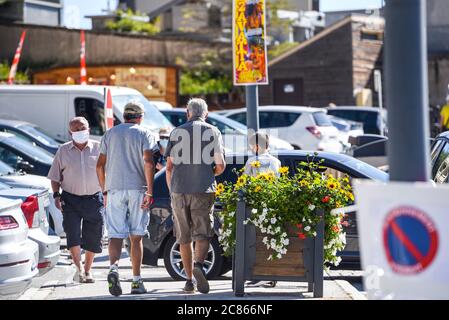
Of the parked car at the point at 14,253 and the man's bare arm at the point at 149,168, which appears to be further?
the man's bare arm at the point at 149,168

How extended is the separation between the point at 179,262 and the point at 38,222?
170 cm

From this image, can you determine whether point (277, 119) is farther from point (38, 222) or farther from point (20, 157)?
point (38, 222)

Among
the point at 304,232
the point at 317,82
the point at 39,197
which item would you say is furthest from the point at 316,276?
the point at 317,82

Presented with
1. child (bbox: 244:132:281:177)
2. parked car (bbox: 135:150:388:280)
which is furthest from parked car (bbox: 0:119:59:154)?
child (bbox: 244:132:281:177)

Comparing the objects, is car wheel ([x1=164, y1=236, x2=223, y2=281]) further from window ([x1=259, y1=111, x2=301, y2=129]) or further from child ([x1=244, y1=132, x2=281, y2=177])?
window ([x1=259, y1=111, x2=301, y2=129])

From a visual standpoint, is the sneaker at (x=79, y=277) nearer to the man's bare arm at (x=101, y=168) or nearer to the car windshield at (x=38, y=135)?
the man's bare arm at (x=101, y=168)

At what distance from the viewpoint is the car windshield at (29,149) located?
49.9ft

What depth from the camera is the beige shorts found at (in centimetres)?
948

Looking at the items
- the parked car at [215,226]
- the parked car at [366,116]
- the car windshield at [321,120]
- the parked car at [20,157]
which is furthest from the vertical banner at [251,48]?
the parked car at [366,116]

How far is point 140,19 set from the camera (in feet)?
175

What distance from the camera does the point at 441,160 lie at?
10.0 meters

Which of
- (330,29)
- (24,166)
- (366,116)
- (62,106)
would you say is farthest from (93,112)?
Result: (330,29)

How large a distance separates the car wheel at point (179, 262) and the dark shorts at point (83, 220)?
761 mm

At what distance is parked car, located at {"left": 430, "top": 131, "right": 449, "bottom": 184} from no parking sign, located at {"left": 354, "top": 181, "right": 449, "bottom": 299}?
505 centimetres
